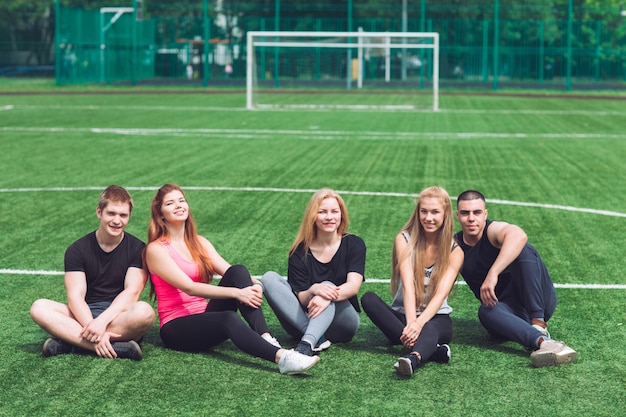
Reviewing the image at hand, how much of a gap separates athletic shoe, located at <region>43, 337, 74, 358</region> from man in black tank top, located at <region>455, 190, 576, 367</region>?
2615 mm

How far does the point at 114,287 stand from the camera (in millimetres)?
6781

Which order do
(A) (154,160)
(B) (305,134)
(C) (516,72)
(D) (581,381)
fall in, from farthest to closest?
(C) (516,72) < (B) (305,134) < (A) (154,160) < (D) (581,381)

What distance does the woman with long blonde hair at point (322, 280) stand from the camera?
665 centimetres

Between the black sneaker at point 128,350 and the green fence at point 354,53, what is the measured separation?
41.7m

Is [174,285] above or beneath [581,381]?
above

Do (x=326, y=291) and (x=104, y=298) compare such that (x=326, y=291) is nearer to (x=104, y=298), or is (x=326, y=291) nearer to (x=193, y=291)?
(x=193, y=291)

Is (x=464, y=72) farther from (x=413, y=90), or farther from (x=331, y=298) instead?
(x=331, y=298)

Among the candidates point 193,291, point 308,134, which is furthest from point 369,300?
point 308,134

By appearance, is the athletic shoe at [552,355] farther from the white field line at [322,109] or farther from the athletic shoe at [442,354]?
the white field line at [322,109]

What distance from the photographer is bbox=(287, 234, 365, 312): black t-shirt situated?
22.5ft

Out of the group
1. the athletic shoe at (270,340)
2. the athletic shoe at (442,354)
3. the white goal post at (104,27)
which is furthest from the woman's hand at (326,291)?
the white goal post at (104,27)

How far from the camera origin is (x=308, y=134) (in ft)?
76.8

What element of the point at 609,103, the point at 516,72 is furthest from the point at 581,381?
the point at 516,72

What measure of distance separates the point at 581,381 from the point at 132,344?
2.66 metres
